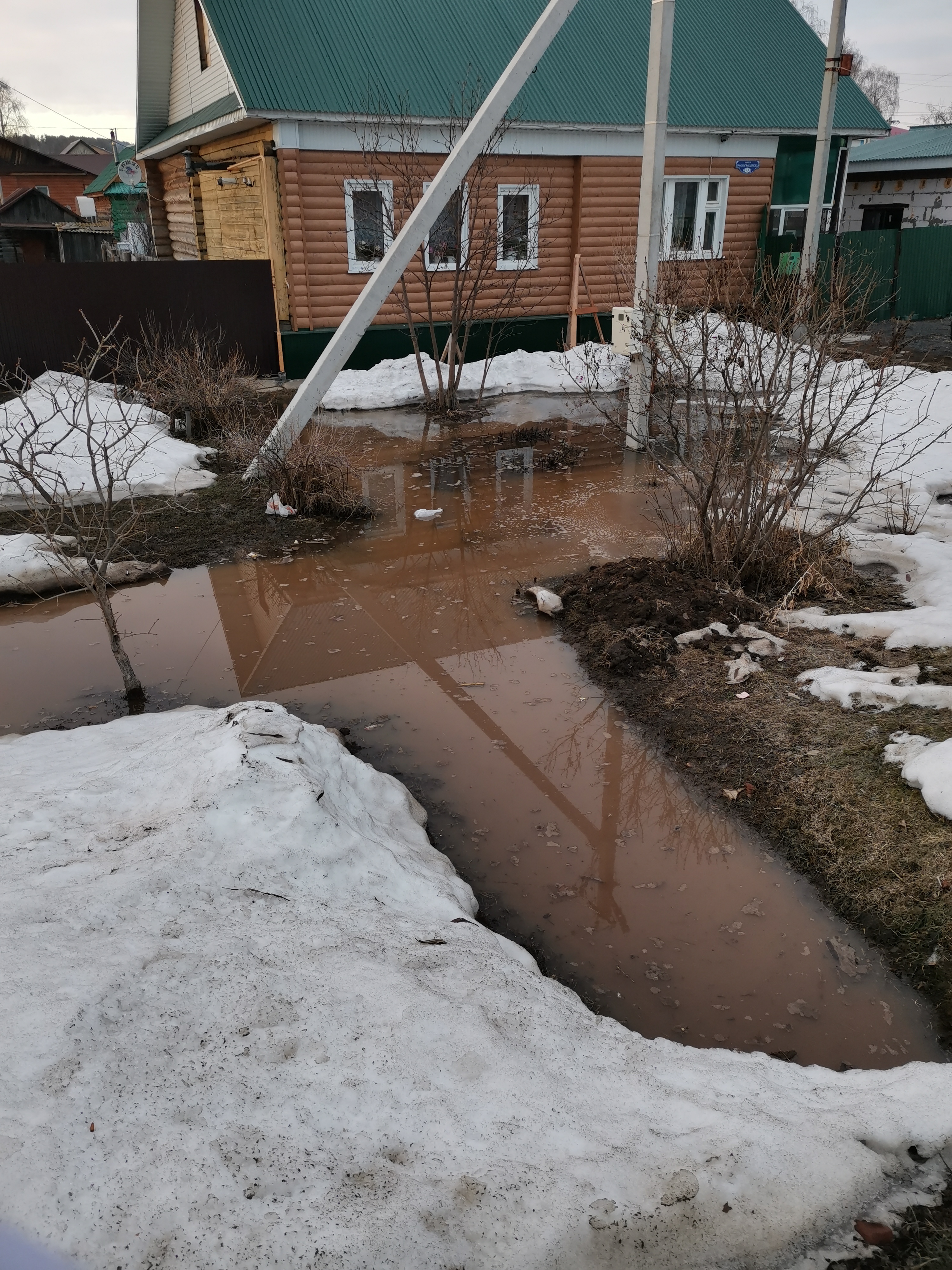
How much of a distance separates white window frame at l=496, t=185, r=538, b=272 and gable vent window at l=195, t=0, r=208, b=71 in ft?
18.9

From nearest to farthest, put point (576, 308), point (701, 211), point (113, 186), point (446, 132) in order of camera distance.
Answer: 1. point (446, 132)
2. point (576, 308)
3. point (701, 211)
4. point (113, 186)

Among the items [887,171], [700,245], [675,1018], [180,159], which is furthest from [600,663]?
[887,171]

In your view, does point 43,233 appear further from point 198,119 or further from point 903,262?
point 903,262

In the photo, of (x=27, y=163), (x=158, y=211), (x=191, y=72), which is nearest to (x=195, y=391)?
(x=191, y=72)

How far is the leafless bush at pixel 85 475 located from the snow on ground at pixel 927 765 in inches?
165

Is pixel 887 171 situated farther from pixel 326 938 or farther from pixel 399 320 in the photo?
pixel 326 938

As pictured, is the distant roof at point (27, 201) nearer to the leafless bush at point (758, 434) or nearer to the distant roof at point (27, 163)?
the distant roof at point (27, 163)

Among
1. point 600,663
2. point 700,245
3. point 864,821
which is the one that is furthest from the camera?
point 700,245

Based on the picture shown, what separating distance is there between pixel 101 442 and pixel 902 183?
1123 inches

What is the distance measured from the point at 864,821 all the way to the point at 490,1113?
2504 millimetres

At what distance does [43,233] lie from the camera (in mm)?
32031

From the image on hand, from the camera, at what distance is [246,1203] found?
2.03 meters

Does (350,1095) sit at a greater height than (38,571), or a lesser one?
greater

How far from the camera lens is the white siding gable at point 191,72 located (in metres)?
15.4
